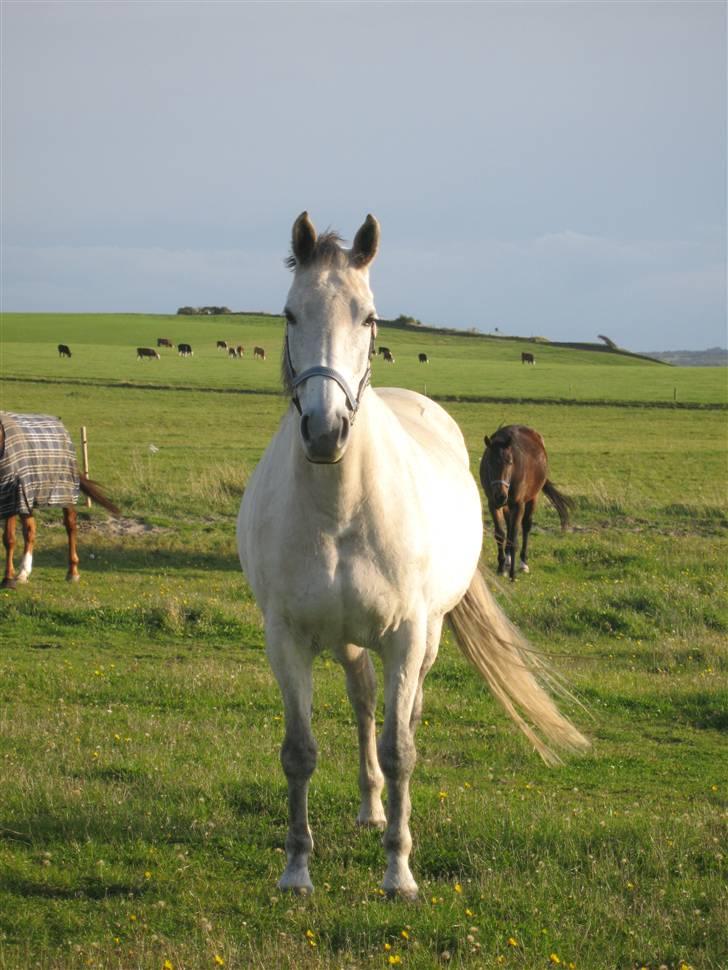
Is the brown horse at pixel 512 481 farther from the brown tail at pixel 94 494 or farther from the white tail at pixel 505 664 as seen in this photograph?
the white tail at pixel 505 664

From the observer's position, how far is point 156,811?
595cm

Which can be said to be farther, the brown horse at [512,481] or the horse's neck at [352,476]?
the brown horse at [512,481]

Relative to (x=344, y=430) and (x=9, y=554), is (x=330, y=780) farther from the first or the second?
(x=9, y=554)

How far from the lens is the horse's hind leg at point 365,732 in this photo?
6.01 metres

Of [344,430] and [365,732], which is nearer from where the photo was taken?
[344,430]

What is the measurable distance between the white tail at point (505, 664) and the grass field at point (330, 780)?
14.5 inches

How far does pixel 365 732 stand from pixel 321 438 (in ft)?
8.59

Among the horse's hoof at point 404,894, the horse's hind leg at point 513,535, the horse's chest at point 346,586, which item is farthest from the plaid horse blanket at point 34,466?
the horse's hoof at point 404,894

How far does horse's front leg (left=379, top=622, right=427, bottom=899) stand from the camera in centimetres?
513

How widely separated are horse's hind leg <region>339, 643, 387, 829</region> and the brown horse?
8.66 meters

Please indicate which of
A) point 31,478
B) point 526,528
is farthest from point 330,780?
point 526,528

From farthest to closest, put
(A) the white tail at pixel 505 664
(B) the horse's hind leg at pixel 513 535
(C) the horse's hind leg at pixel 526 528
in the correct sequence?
1. (C) the horse's hind leg at pixel 526 528
2. (B) the horse's hind leg at pixel 513 535
3. (A) the white tail at pixel 505 664

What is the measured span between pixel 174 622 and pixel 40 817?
5761mm

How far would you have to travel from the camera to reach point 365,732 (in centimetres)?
627
